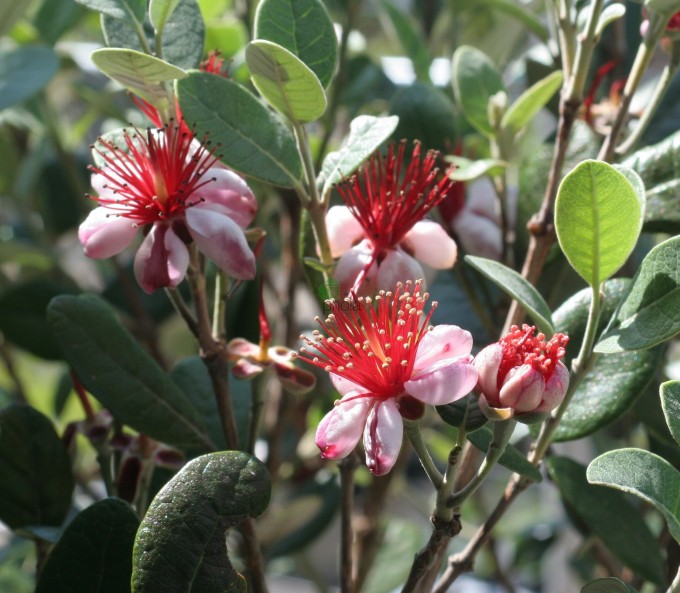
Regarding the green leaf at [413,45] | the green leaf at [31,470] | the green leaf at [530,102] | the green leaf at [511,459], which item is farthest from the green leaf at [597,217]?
the green leaf at [413,45]

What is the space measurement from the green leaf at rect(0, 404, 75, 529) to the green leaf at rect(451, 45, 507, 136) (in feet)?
1.51

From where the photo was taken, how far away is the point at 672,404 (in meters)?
0.54

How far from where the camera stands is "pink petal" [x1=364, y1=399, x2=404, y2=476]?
0.54m

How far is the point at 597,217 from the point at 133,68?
0.97ft

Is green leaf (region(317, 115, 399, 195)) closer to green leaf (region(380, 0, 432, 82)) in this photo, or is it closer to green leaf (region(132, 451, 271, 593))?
green leaf (region(132, 451, 271, 593))

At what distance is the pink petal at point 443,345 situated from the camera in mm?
558

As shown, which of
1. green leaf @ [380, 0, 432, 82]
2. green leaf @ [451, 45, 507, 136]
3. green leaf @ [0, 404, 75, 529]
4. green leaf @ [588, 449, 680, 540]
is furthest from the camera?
green leaf @ [380, 0, 432, 82]

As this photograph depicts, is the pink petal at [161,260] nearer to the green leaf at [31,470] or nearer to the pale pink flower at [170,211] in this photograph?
the pale pink flower at [170,211]

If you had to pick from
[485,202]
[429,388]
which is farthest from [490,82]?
[429,388]

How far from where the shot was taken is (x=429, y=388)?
0.54 m

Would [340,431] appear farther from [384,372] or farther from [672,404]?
[672,404]

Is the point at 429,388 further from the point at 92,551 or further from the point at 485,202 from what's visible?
the point at 485,202

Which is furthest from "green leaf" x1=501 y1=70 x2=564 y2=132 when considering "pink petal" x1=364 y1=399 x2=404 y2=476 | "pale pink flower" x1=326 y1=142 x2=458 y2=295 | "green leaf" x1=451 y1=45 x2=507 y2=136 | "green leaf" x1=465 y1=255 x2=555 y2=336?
"pink petal" x1=364 y1=399 x2=404 y2=476

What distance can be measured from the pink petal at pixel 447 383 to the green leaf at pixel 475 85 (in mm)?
400
